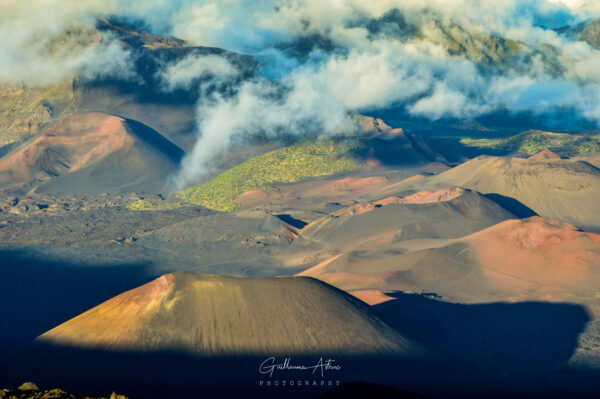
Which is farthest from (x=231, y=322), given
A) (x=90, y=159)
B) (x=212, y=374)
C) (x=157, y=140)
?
(x=157, y=140)

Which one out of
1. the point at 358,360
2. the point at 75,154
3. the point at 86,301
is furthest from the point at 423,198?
the point at 75,154

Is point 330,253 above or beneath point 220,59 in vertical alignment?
beneath

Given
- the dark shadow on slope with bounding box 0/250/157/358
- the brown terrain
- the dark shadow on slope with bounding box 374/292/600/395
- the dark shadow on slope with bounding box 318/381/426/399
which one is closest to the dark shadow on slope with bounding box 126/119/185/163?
the brown terrain

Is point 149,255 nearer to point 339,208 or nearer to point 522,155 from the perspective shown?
point 339,208

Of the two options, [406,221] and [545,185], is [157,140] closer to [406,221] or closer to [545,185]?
[406,221]

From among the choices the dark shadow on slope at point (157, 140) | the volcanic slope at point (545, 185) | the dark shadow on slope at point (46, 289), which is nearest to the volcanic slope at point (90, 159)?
the dark shadow on slope at point (157, 140)

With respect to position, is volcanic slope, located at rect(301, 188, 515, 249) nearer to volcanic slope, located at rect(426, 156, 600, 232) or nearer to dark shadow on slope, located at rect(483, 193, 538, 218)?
dark shadow on slope, located at rect(483, 193, 538, 218)
